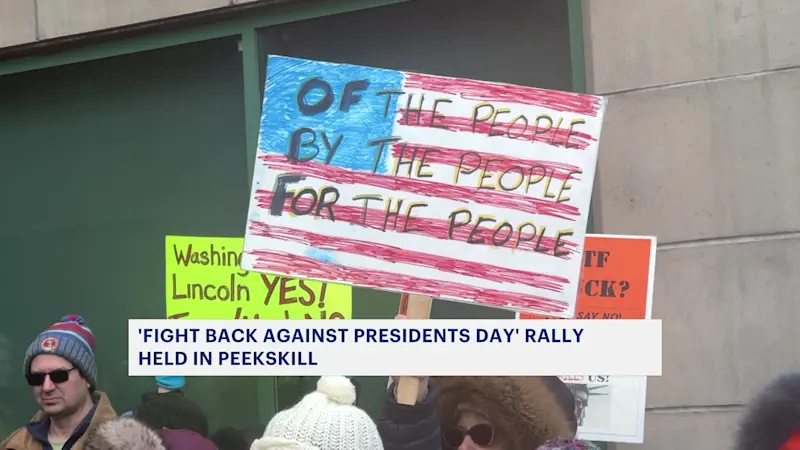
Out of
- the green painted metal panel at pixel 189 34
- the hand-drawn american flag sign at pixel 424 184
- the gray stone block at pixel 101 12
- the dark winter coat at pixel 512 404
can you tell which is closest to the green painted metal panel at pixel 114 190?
the green painted metal panel at pixel 189 34

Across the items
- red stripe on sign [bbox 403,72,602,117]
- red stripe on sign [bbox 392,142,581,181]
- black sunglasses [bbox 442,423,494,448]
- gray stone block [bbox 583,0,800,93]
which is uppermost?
gray stone block [bbox 583,0,800,93]

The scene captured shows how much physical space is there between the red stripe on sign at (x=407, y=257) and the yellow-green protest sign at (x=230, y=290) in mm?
753

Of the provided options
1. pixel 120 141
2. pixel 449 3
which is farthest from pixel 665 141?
pixel 120 141

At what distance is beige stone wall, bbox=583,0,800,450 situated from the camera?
4.64m

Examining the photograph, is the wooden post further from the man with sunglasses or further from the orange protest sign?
the man with sunglasses

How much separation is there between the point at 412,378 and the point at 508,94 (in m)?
1.04

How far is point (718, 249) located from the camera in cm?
472

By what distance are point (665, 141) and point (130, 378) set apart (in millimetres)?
2914

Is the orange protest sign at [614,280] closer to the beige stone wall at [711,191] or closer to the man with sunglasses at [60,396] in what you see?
the beige stone wall at [711,191]

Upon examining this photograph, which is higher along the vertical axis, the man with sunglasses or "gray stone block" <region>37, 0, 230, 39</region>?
"gray stone block" <region>37, 0, 230, 39</region>

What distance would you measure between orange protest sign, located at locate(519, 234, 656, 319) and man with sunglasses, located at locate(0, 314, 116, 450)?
6.43ft

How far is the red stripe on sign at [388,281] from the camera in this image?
3.83 metres

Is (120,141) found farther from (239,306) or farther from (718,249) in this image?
(718,249)

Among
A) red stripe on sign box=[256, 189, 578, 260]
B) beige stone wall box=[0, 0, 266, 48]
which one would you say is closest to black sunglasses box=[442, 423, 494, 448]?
red stripe on sign box=[256, 189, 578, 260]
